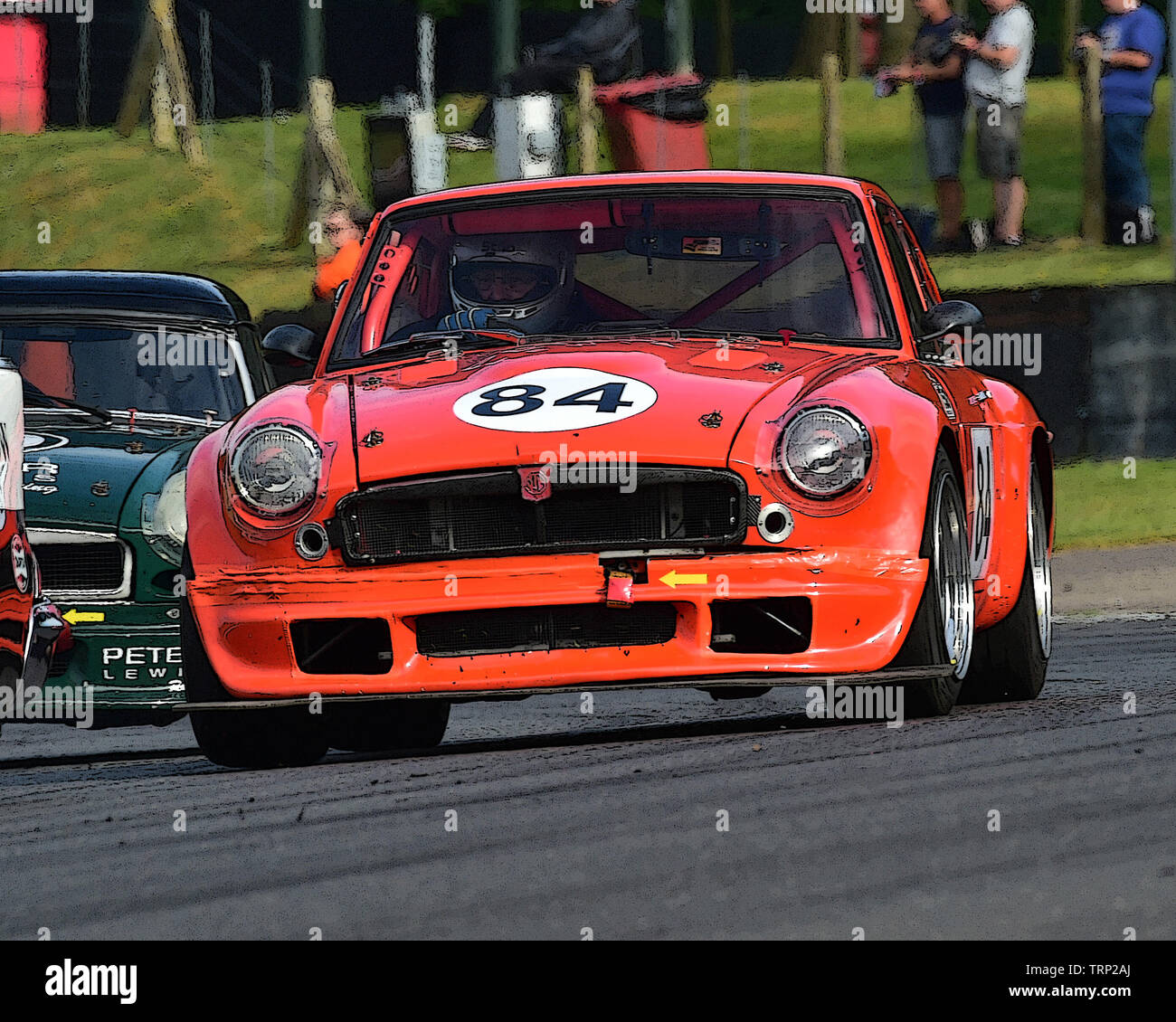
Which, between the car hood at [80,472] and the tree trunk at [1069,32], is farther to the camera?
the tree trunk at [1069,32]

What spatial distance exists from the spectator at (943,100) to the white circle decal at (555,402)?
9313mm

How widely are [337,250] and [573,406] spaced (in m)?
6.82

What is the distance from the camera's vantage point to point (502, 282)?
755 cm

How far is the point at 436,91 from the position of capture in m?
25.5

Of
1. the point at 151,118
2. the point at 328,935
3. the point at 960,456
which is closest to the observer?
the point at 328,935

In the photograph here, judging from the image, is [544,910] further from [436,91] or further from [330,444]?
[436,91]

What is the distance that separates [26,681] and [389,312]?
5.48 ft

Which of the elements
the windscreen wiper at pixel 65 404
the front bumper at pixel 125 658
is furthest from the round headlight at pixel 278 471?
the windscreen wiper at pixel 65 404

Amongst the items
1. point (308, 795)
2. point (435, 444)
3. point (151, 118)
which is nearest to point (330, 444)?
point (435, 444)

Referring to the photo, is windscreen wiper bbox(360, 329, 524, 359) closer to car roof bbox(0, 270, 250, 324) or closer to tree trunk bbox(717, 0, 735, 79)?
car roof bbox(0, 270, 250, 324)

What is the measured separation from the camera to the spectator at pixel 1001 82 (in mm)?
15289

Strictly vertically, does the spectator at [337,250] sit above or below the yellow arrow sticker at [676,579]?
above
